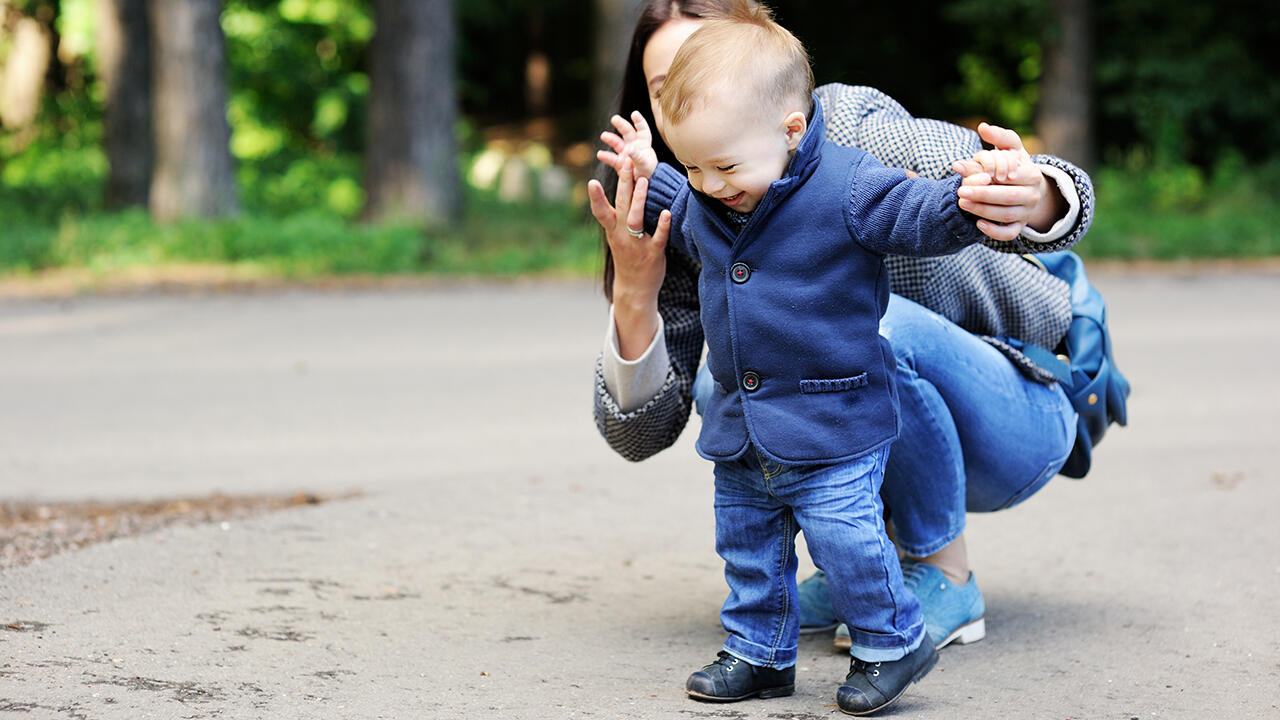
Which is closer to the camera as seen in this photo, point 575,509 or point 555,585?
point 555,585

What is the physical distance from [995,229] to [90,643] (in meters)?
1.99

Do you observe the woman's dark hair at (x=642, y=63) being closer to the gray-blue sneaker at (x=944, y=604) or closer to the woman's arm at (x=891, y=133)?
the woman's arm at (x=891, y=133)

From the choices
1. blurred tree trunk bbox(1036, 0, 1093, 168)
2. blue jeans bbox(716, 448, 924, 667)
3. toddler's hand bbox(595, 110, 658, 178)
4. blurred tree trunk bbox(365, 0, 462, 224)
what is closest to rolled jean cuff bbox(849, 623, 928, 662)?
blue jeans bbox(716, 448, 924, 667)

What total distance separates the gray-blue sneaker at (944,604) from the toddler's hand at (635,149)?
1.07 m

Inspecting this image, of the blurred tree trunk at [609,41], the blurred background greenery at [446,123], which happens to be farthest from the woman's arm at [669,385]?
the blurred tree trunk at [609,41]

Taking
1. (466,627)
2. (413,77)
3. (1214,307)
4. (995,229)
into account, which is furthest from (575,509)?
(413,77)

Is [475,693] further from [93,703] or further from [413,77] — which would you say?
[413,77]

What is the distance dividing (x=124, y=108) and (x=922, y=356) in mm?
14193

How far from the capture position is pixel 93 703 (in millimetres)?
2742

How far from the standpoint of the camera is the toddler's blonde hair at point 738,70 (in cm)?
255

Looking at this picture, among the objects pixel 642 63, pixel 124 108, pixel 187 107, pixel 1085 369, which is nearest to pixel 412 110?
pixel 187 107

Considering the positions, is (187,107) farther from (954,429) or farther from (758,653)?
(758,653)

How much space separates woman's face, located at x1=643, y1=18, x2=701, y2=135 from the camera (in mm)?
3150

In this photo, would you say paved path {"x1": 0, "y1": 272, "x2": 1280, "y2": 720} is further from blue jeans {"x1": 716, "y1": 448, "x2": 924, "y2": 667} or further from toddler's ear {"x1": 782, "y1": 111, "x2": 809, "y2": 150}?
toddler's ear {"x1": 782, "y1": 111, "x2": 809, "y2": 150}
